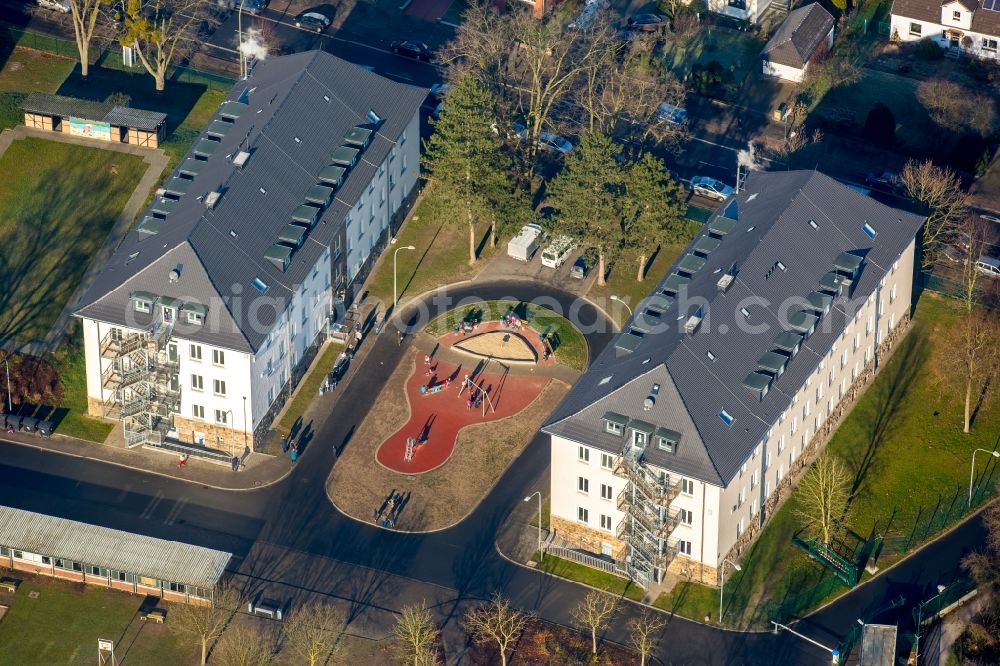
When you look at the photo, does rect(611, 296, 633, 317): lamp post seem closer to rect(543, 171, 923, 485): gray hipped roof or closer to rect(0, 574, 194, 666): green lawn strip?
rect(543, 171, 923, 485): gray hipped roof

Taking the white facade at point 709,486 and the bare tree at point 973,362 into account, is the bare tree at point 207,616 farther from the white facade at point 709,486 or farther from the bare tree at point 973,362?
the bare tree at point 973,362

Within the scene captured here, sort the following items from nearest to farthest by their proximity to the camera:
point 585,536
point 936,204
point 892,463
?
point 585,536 < point 892,463 < point 936,204

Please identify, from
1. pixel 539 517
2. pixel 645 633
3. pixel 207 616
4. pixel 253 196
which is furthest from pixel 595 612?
pixel 253 196

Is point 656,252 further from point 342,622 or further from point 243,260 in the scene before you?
point 342,622

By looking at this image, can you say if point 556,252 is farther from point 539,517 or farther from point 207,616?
point 207,616

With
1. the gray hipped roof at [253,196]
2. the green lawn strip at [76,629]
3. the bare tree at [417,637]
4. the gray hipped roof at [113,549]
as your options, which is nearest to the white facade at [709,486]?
the bare tree at [417,637]

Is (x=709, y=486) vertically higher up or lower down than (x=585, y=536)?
higher up

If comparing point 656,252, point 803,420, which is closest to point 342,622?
point 803,420

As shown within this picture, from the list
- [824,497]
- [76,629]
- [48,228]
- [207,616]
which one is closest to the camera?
[207,616]
